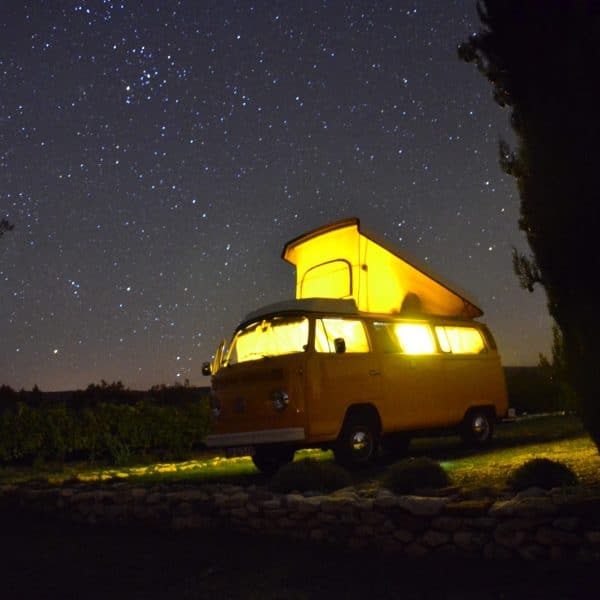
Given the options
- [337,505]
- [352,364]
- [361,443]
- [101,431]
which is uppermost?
[352,364]

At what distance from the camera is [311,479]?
791 centimetres

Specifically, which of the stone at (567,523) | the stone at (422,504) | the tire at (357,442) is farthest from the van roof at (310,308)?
the stone at (567,523)

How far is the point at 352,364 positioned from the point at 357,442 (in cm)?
101

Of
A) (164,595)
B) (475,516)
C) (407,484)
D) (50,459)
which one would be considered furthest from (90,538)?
(50,459)

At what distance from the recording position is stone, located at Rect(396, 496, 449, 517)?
6055mm

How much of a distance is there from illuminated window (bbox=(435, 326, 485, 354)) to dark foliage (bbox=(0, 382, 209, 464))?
5.15m

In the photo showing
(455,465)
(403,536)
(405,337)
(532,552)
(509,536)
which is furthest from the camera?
(405,337)

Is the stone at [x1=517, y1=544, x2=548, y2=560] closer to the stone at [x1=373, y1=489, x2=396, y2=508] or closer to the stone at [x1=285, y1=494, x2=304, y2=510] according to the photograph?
the stone at [x1=373, y1=489, x2=396, y2=508]

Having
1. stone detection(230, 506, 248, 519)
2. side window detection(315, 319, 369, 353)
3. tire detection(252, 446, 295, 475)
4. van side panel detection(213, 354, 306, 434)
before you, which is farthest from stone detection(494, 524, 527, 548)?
tire detection(252, 446, 295, 475)

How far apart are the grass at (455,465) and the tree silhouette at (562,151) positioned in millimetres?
1613

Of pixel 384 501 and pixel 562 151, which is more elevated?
pixel 562 151

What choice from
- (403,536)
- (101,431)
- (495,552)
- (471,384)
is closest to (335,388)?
(471,384)

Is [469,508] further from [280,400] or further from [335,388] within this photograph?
[335,388]

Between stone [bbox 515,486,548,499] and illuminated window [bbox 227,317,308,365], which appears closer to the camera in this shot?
stone [bbox 515,486,548,499]
